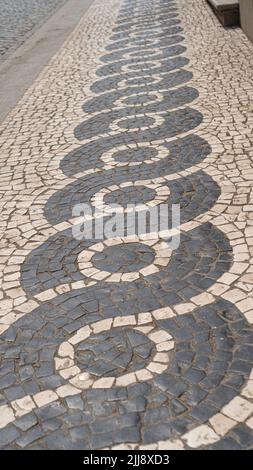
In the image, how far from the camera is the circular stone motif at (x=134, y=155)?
16.6 ft

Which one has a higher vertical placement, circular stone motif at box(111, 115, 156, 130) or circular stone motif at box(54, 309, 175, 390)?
circular stone motif at box(54, 309, 175, 390)

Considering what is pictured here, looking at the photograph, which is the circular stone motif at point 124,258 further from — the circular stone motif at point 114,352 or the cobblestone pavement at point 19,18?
the cobblestone pavement at point 19,18

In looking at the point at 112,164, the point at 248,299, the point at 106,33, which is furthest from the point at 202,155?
the point at 106,33

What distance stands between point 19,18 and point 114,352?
12.5 metres

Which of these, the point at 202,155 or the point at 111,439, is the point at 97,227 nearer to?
the point at 202,155

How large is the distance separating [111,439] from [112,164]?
3.10 meters

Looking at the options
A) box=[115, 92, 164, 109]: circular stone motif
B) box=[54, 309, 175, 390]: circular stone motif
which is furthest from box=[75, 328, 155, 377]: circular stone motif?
box=[115, 92, 164, 109]: circular stone motif

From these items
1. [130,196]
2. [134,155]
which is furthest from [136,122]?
[130,196]

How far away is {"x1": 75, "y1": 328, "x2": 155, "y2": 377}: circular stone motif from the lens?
2.80 metres

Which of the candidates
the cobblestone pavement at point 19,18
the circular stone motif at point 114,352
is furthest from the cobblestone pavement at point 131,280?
the cobblestone pavement at point 19,18

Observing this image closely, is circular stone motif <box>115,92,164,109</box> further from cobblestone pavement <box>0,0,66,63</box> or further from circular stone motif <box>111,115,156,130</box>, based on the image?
cobblestone pavement <box>0,0,66,63</box>

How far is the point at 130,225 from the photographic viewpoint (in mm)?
4043

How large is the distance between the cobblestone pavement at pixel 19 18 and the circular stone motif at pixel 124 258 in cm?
735

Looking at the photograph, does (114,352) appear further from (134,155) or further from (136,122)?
(136,122)
